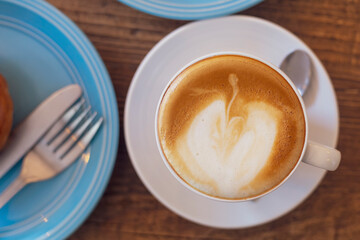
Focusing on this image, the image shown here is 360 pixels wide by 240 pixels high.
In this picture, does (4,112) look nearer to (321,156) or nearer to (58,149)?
(58,149)

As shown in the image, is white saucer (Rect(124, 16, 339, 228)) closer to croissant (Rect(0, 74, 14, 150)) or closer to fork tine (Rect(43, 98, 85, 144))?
fork tine (Rect(43, 98, 85, 144))

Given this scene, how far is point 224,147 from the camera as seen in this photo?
0.69 meters

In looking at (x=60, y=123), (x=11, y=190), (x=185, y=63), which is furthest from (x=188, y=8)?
(x=11, y=190)

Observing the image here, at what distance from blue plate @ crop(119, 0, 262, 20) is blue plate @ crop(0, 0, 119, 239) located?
0.18 m

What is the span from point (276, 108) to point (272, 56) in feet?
0.61

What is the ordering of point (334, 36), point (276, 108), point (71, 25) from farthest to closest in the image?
point (334, 36) → point (71, 25) → point (276, 108)

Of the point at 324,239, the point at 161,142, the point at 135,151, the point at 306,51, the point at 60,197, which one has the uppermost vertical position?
the point at 306,51

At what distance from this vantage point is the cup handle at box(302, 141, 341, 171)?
678mm

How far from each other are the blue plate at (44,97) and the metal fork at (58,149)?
0.02 metres

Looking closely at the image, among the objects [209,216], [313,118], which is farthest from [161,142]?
[313,118]

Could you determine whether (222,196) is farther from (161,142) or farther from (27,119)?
(27,119)

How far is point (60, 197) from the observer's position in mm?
857

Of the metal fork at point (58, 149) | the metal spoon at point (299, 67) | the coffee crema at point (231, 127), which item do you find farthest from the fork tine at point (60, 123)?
the metal spoon at point (299, 67)

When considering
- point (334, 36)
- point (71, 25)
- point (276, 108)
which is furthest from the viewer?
point (334, 36)
